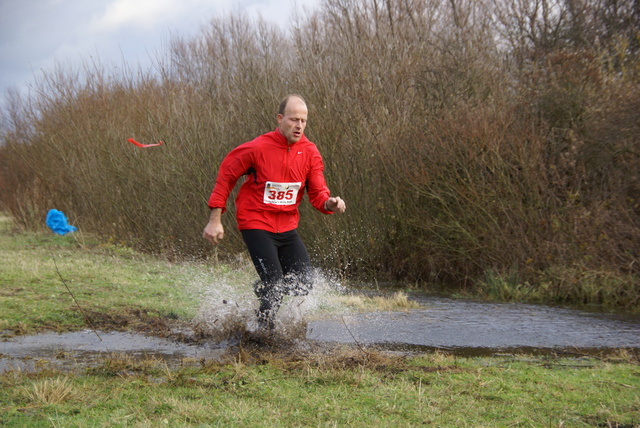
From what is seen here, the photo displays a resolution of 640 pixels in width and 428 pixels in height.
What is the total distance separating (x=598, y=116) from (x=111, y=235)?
1237 centimetres

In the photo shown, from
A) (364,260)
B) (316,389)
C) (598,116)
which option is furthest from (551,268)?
(316,389)

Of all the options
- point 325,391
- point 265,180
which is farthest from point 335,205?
point 325,391

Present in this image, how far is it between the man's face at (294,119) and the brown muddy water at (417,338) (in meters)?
1.76

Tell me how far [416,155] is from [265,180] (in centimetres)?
779

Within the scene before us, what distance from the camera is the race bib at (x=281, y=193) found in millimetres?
5836

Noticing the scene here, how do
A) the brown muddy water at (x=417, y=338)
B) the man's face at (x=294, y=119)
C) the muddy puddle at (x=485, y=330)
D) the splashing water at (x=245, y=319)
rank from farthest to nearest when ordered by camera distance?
the muddy puddle at (x=485, y=330) < the splashing water at (x=245, y=319) < the man's face at (x=294, y=119) < the brown muddy water at (x=417, y=338)

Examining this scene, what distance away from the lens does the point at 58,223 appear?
19938mm

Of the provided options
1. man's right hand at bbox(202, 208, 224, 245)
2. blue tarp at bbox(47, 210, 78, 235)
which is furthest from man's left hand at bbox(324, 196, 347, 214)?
blue tarp at bbox(47, 210, 78, 235)

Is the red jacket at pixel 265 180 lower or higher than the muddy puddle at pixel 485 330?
higher

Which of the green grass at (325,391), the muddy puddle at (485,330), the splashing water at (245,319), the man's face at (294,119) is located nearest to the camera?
the green grass at (325,391)

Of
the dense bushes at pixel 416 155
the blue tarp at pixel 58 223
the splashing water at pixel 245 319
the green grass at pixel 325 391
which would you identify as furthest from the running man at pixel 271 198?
the blue tarp at pixel 58 223

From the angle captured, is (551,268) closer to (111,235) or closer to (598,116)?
(598,116)

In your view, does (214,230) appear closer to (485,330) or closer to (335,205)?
(335,205)

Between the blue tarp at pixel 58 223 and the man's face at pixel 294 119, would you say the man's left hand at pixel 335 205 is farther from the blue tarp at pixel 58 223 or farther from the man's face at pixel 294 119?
the blue tarp at pixel 58 223
